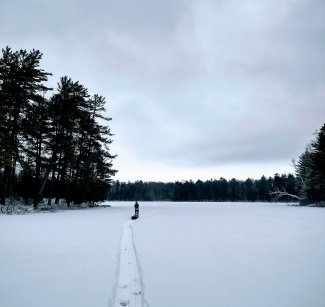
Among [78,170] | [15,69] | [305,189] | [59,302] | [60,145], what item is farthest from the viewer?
[305,189]

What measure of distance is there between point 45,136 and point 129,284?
29.3 meters

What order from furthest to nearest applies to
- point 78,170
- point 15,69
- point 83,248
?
1. point 78,170
2. point 15,69
3. point 83,248

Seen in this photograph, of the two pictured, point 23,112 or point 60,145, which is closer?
point 23,112

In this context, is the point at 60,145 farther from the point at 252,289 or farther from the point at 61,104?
the point at 252,289

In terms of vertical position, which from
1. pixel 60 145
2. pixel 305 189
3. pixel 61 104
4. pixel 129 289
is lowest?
pixel 129 289

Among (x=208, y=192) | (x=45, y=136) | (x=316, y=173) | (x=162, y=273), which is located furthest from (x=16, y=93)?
(x=208, y=192)

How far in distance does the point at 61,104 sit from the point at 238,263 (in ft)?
98.3

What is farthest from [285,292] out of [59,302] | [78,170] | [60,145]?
[78,170]

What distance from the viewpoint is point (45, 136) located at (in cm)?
3103

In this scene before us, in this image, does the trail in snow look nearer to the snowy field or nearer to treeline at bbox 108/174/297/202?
Answer: the snowy field

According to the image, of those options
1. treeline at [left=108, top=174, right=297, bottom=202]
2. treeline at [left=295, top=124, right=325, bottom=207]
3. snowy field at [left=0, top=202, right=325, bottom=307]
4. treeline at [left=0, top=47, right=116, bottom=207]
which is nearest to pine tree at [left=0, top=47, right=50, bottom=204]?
treeline at [left=0, top=47, right=116, bottom=207]

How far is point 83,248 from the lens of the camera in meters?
9.20

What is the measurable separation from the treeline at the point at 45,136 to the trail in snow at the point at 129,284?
64.9 ft

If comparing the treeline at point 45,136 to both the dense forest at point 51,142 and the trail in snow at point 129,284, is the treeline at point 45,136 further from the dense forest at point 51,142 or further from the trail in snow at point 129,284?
the trail in snow at point 129,284
